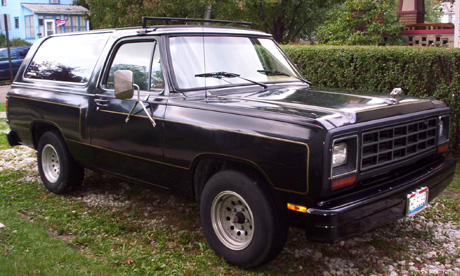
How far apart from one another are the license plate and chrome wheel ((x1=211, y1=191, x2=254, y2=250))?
124 centimetres

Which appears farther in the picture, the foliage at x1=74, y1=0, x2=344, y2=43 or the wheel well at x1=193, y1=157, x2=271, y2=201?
the foliage at x1=74, y1=0, x2=344, y2=43

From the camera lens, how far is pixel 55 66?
5852mm

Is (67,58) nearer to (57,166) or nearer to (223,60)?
(57,166)

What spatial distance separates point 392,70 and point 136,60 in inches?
166

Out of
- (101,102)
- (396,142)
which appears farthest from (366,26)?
(396,142)

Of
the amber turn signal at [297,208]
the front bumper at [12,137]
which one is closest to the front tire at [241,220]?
the amber turn signal at [297,208]

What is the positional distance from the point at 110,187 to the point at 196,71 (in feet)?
8.33

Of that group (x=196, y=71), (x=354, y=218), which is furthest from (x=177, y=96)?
(x=354, y=218)

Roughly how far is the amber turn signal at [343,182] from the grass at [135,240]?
37.0 inches

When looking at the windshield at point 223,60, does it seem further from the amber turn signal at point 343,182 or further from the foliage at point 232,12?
the foliage at point 232,12

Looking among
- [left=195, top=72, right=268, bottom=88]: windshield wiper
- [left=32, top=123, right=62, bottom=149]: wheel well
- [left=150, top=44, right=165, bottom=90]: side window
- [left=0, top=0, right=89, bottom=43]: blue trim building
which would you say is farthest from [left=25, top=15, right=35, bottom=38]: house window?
[left=195, top=72, right=268, bottom=88]: windshield wiper

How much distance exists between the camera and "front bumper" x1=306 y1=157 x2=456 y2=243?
10.8ft

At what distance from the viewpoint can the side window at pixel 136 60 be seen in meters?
4.65

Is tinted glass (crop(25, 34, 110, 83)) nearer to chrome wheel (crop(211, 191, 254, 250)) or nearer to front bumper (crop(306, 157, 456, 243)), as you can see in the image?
chrome wheel (crop(211, 191, 254, 250))
